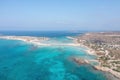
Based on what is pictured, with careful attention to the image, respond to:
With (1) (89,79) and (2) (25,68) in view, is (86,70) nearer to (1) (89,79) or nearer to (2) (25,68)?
(1) (89,79)

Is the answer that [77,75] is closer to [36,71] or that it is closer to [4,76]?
[36,71]

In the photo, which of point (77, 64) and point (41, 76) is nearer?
point (41, 76)

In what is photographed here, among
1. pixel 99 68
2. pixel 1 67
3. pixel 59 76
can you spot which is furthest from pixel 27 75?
pixel 99 68

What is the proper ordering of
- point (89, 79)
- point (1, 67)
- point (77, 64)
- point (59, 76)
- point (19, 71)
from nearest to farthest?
1. point (89, 79)
2. point (59, 76)
3. point (19, 71)
4. point (1, 67)
5. point (77, 64)

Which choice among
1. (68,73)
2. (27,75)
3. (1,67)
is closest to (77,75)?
(68,73)

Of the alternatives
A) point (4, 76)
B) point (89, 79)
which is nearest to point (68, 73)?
point (89, 79)

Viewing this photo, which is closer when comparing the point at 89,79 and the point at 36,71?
the point at 89,79

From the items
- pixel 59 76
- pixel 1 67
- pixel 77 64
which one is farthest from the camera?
pixel 77 64

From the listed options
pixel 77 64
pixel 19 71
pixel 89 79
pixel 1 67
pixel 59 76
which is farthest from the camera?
pixel 77 64
